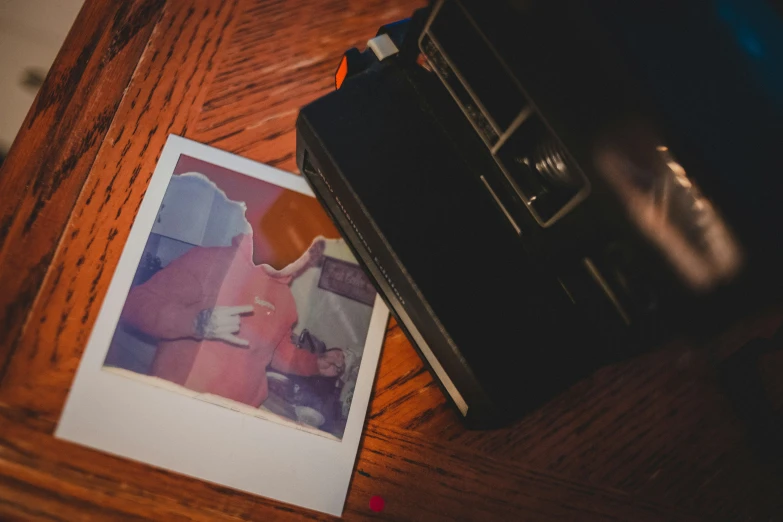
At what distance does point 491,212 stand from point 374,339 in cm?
18

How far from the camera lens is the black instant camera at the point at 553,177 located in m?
0.32

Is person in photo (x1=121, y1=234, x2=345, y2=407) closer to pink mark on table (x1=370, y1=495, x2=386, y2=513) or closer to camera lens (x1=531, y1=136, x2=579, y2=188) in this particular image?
pink mark on table (x1=370, y1=495, x2=386, y2=513)

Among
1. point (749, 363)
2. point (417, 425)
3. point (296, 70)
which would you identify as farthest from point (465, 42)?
point (749, 363)

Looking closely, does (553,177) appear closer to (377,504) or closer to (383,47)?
(383,47)

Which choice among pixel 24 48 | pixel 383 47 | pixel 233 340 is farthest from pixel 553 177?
pixel 24 48

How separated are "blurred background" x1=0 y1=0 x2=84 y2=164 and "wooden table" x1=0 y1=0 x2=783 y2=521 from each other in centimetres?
8

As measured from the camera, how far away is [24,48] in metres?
0.60

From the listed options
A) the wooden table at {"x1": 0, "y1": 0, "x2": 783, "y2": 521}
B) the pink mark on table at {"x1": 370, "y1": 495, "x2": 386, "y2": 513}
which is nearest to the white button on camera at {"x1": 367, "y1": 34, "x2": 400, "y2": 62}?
the wooden table at {"x1": 0, "y1": 0, "x2": 783, "y2": 521}

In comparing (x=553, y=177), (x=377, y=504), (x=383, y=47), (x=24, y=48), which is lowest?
(x=377, y=504)

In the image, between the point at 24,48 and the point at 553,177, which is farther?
the point at 24,48

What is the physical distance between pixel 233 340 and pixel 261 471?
0.41ft

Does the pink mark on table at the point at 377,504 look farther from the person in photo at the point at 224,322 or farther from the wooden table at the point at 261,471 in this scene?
the person in photo at the point at 224,322

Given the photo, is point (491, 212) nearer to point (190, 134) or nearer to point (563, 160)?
point (563, 160)

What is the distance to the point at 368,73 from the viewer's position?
452 millimetres
